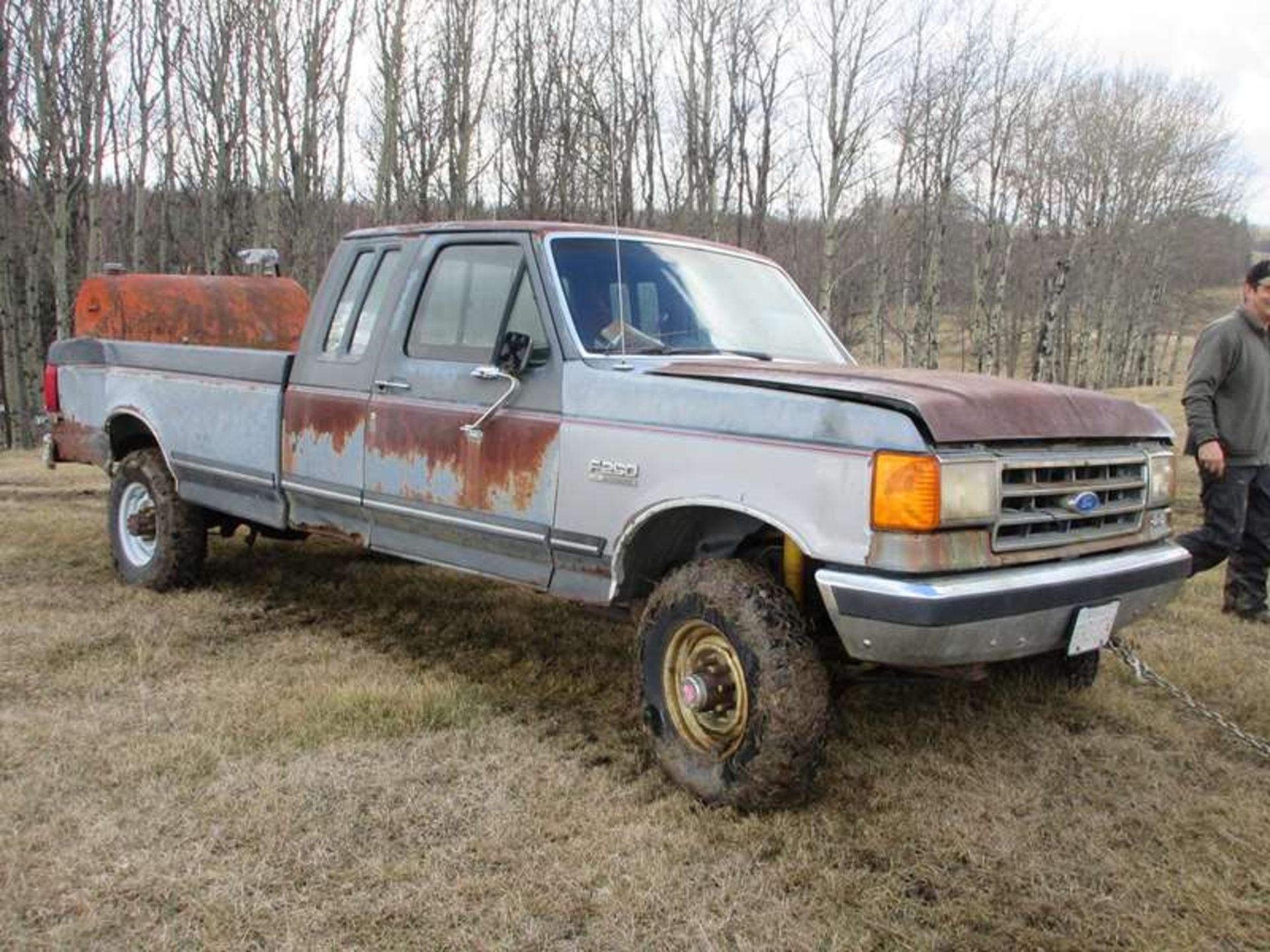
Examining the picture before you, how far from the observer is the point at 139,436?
605 cm

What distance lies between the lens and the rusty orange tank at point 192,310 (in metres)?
6.35

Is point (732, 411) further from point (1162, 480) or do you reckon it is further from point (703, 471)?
point (1162, 480)

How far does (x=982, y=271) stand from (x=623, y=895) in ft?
87.3

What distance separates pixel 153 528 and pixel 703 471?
406cm

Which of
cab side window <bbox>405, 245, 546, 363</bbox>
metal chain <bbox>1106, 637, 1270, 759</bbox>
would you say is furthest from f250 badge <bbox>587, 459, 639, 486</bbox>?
metal chain <bbox>1106, 637, 1270, 759</bbox>

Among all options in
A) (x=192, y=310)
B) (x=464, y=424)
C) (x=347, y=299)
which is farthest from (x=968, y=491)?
(x=192, y=310)

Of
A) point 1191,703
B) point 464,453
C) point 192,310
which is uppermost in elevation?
point 192,310

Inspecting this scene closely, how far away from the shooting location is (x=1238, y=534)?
199 inches

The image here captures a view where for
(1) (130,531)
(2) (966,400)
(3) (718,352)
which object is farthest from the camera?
(1) (130,531)

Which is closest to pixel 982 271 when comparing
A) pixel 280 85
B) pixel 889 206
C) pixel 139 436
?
pixel 889 206

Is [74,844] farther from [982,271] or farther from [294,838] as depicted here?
[982,271]

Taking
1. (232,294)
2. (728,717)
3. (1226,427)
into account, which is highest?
(232,294)

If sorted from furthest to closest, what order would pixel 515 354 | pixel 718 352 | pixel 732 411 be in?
pixel 718 352 < pixel 515 354 < pixel 732 411

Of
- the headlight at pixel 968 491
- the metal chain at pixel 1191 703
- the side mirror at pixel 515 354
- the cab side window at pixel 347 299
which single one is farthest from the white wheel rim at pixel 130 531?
the metal chain at pixel 1191 703
